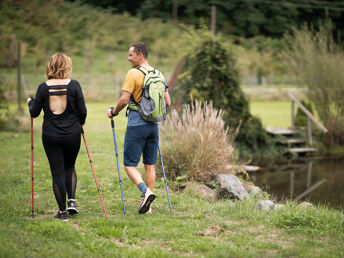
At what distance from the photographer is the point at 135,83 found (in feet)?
17.9

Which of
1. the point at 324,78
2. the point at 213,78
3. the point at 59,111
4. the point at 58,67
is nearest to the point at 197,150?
the point at 59,111

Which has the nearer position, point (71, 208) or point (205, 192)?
point (71, 208)

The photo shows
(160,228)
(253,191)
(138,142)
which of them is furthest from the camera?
(253,191)

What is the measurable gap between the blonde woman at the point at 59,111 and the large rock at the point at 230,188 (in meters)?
2.92

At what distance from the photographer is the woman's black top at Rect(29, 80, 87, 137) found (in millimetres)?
5137

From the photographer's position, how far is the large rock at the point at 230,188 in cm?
716

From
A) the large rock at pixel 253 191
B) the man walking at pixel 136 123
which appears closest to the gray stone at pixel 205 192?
the large rock at pixel 253 191

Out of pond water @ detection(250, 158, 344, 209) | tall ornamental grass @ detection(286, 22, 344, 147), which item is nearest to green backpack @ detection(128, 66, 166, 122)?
pond water @ detection(250, 158, 344, 209)

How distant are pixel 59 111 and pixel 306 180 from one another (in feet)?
24.2

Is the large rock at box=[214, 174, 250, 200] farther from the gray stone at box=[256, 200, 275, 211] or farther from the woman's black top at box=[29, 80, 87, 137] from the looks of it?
the woman's black top at box=[29, 80, 87, 137]

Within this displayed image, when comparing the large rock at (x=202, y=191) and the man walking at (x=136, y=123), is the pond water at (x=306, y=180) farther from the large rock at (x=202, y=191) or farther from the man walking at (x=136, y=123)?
the man walking at (x=136, y=123)

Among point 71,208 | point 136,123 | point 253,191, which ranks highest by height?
point 136,123

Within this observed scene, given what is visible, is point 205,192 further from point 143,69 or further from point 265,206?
point 143,69

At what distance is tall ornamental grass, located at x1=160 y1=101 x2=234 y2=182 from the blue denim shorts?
211 centimetres
